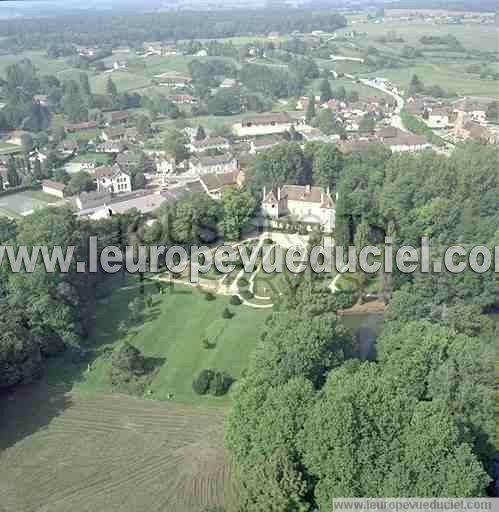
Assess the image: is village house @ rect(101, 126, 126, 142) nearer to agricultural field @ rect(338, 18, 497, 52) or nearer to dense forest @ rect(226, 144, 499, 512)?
dense forest @ rect(226, 144, 499, 512)

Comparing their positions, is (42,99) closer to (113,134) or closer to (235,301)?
(113,134)

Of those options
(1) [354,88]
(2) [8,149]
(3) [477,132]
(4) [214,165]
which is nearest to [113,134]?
(2) [8,149]

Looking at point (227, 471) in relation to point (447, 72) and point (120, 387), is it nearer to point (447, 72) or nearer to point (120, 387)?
point (120, 387)

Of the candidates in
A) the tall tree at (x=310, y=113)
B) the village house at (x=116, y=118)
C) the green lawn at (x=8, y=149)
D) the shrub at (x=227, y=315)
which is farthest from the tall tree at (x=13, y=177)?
the tall tree at (x=310, y=113)

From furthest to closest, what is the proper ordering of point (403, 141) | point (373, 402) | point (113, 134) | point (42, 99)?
point (42, 99) < point (113, 134) < point (403, 141) < point (373, 402)

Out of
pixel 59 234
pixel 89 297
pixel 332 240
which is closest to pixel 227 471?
pixel 89 297

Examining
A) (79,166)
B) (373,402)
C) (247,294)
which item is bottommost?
(79,166)
